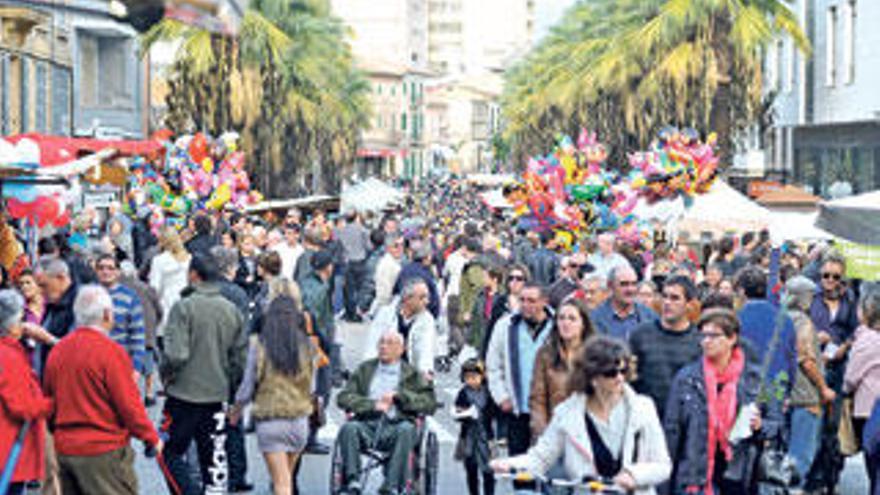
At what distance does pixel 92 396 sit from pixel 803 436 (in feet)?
17.6

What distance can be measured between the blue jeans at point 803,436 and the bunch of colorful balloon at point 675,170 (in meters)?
16.0

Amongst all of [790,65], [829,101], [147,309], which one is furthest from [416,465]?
[790,65]

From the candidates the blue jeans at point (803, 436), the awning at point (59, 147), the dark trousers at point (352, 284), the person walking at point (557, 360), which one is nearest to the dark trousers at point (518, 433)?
the person walking at point (557, 360)

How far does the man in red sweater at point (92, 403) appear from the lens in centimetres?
921

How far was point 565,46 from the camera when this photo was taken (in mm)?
81562

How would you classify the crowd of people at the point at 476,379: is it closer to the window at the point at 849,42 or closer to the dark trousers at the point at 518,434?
the dark trousers at the point at 518,434

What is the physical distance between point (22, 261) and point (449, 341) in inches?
264

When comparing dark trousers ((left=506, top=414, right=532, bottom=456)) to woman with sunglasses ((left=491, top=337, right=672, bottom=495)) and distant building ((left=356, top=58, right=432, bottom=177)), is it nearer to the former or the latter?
woman with sunglasses ((left=491, top=337, right=672, bottom=495))

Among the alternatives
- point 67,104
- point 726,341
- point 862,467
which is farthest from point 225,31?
point 67,104

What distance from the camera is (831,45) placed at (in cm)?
4644

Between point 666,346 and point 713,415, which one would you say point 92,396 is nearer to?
point 713,415

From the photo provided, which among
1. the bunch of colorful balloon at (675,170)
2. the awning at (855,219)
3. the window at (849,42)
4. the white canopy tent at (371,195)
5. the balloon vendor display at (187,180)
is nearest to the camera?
the awning at (855,219)

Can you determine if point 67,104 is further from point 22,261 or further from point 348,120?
point 22,261

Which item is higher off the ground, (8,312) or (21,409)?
(8,312)
